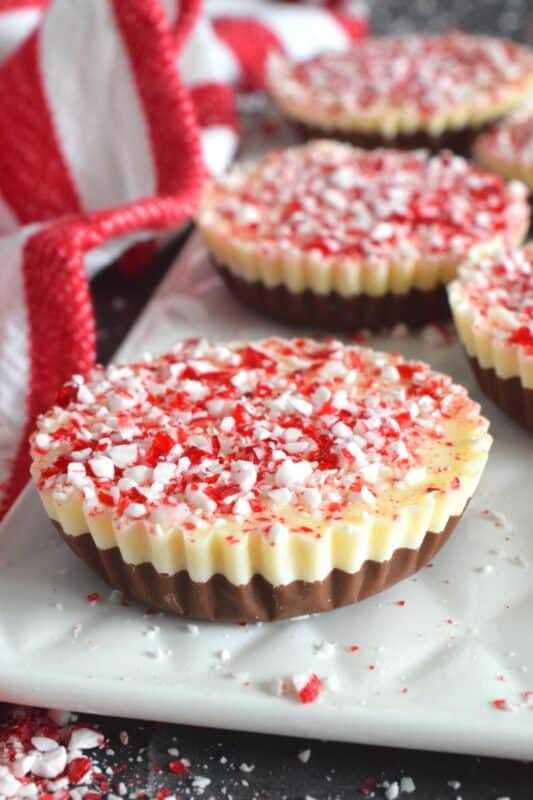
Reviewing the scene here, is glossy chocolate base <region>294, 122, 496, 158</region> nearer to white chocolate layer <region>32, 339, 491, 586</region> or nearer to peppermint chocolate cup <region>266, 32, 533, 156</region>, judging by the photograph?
peppermint chocolate cup <region>266, 32, 533, 156</region>

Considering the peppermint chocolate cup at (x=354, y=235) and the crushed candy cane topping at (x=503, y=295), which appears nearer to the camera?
the crushed candy cane topping at (x=503, y=295)

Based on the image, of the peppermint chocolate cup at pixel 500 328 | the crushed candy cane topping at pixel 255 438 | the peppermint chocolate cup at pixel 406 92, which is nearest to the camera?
the crushed candy cane topping at pixel 255 438

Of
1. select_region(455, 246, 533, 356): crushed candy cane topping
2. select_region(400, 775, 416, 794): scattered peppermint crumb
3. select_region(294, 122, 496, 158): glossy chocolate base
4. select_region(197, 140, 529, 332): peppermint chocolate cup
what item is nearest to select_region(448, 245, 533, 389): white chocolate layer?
select_region(455, 246, 533, 356): crushed candy cane topping

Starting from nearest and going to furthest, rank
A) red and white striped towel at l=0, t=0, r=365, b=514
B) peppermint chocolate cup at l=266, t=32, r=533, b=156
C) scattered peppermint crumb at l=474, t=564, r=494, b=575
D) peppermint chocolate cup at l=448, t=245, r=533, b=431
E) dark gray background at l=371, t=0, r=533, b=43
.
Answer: scattered peppermint crumb at l=474, t=564, r=494, b=575, peppermint chocolate cup at l=448, t=245, r=533, b=431, red and white striped towel at l=0, t=0, r=365, b=514, peppermint chocolate cup at l=266, t=32, r=533, b=156, dark gray background at l=371, t=0, r=533, b=43

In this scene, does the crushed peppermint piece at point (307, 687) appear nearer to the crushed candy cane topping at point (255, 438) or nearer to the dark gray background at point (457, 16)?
the crushed candy cane topping at point (255, 438)

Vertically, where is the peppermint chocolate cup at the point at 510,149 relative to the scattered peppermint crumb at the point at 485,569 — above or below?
below

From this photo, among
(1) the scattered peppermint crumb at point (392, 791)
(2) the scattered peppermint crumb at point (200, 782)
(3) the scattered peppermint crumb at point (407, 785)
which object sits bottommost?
(3) the scattered peppermint crumb at point (407, 785)

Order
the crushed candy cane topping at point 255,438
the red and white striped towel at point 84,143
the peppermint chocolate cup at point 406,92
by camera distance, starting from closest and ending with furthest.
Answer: the crushed candy cane topping at point 255,438, the red and white striped towel at point 84,143, the peppermint chocolate cup at point 406,92

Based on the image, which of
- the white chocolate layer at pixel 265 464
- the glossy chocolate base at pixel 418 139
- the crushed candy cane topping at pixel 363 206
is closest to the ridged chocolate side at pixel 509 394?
the white chocolate layer at pixel 265 464
